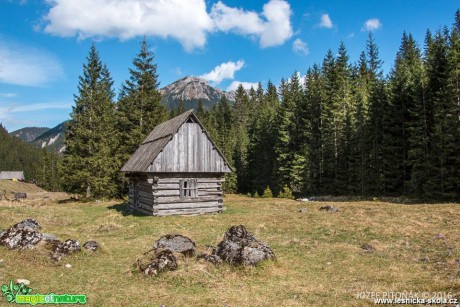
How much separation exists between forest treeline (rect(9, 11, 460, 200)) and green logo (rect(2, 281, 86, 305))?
2943cm

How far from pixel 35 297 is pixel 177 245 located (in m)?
5.20

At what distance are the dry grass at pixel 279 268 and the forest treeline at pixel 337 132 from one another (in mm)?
17207

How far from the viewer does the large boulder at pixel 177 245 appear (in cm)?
1263

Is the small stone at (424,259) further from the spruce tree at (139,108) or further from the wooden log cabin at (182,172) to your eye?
the spruce tree at (139,108)

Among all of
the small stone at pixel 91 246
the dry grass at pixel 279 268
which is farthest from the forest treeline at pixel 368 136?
the small stone at pixel 91 246

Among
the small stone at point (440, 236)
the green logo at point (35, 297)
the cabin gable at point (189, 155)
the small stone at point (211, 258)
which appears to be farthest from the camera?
the cabin gable at point (189, 155)

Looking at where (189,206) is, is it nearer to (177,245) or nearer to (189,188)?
(189,188)

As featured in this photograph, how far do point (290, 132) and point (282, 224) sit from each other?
40301mm

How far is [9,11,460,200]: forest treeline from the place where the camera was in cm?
3328

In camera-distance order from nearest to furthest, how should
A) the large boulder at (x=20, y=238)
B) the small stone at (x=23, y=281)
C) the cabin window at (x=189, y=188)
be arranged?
1. the small stone at (x=23, y=281)
2. the large boulder at (x=20, y=238)
3. the cabin window at (x=189, y=188)

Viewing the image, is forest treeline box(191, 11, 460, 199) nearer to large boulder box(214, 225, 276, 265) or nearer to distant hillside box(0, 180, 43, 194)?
large boulder box(214, 225, 276, 265)

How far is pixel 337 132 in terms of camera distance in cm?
4941

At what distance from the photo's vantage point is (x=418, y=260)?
12.3 meters

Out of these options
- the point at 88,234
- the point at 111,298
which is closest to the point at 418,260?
the point at 111,298
